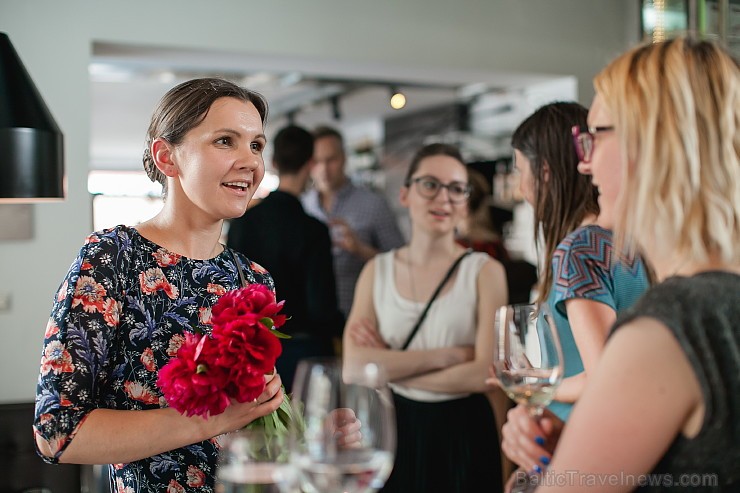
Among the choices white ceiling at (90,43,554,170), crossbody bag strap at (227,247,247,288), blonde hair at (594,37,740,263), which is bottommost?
crossbody bag strap at (227,247,247,288)

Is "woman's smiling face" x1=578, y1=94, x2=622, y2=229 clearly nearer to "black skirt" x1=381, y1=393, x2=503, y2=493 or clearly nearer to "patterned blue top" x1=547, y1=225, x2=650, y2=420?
"patterned blue top" x1=547, y1=225, x2=650, y2=420

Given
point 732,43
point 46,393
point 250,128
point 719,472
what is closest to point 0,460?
point 46,393

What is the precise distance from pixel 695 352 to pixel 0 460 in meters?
2.34

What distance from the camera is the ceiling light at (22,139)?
7.18 feet

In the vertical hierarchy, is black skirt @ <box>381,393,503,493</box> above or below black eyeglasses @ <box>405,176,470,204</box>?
below

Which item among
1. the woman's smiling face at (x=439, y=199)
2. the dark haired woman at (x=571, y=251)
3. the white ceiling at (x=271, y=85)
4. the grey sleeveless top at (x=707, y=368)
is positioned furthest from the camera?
the white ceiling at (x=271, y=85)

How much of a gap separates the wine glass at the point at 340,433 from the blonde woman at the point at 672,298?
22 cm

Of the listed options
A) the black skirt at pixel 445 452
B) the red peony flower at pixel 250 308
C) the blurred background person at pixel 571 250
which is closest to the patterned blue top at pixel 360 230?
the black skirt at pixel 445 452

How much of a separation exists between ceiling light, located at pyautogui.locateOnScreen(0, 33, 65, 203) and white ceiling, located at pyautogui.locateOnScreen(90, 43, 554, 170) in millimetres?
2100

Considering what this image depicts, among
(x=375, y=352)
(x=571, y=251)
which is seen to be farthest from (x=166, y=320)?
(x=375, y=352)

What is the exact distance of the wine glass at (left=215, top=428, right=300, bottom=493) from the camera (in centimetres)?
93

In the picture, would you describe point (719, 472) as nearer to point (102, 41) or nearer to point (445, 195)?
point (445, 195)

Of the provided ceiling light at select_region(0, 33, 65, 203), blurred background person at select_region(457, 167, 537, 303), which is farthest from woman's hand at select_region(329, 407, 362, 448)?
blurred background person at select_region(457, 167, 537, 303)

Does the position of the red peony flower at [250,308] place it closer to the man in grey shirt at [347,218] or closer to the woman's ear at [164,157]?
the woman's ear at [164,157]
